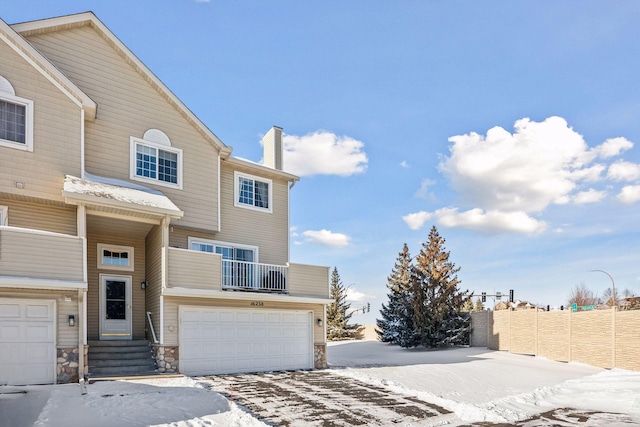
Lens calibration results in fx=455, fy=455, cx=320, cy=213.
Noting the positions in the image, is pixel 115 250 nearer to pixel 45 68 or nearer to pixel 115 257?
pixel 115 257

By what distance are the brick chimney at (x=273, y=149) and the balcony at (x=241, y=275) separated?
14.8 feet

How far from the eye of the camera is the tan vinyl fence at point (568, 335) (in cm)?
1631

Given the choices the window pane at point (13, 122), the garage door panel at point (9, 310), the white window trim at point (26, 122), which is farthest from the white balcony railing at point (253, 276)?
the window pane at point (13, 122)

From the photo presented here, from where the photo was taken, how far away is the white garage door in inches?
406

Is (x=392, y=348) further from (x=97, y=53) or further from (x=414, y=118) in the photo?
(x=97, y=53)

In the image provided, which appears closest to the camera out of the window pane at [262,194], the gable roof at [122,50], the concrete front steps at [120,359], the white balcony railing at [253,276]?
the concrete front steps at [120,359]

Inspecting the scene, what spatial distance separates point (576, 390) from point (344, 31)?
12991mm

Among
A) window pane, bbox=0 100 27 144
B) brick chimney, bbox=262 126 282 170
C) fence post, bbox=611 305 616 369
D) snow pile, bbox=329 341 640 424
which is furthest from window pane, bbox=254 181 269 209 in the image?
fence post, bbox=611 305 616 369

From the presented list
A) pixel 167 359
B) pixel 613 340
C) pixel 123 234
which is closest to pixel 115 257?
pixel 123 234

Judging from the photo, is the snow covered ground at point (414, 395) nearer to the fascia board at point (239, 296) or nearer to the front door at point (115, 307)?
the fascia board at point (239, 296)

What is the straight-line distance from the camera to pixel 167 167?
1480cm

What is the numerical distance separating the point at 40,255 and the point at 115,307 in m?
3.83

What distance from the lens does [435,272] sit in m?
23.0

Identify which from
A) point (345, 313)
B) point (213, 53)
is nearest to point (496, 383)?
point (213, 53)
